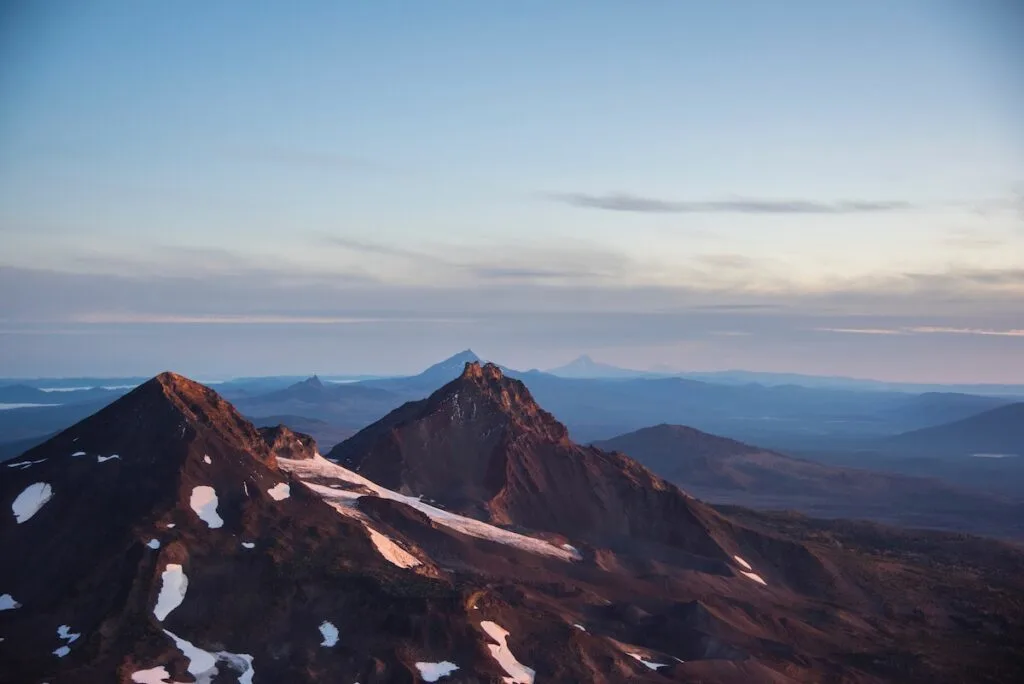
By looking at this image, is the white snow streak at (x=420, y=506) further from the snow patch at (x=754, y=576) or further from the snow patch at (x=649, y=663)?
the snow patch at (x=649, y=663)

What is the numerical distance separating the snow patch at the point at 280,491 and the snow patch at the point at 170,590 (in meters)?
14.8

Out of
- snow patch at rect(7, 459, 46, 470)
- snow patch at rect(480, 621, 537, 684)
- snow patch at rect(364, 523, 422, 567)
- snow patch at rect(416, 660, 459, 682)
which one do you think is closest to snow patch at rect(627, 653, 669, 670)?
snow patch at rect(480, 621, 537, 684)

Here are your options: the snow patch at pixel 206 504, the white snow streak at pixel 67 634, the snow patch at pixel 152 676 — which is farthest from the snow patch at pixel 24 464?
the snow patch at pixel 152 676

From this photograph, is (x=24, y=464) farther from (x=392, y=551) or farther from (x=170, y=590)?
(x=392, y=551)

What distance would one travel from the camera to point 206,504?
85312 mm

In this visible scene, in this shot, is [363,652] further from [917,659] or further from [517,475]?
[517,475]

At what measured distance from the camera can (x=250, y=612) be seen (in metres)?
73.0

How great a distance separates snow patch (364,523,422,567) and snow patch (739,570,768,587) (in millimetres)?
45695

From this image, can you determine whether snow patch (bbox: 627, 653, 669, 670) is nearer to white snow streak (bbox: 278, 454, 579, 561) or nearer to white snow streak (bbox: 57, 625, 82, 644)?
white snow streak (bbox: 278, 454, 579, 561)

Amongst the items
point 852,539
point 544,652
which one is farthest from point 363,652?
point 852,539

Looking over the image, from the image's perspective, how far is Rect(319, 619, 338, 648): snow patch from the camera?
70.7m

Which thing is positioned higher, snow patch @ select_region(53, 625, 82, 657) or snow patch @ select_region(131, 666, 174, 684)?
snow patch @ select_region(53, 625, 82, 657)

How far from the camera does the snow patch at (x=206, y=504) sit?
8325 centimetres

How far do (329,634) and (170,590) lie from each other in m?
11.3
